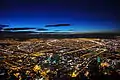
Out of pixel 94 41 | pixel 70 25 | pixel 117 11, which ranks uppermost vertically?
pixel 117 11

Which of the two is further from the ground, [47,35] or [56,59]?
[47,35]

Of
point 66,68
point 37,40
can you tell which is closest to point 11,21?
point 37,40

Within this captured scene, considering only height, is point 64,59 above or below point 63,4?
below

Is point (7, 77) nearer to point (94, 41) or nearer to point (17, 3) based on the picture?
point (17, 3)

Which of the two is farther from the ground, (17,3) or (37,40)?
(17,3)

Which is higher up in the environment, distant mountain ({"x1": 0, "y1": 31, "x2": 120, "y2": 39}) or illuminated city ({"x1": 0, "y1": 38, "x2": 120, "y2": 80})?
distant mountain ({"x1": 0, "y1": 31, "x2": 120, "y2": 39})

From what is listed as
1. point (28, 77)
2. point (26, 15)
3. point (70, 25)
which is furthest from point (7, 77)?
point (70, 25)

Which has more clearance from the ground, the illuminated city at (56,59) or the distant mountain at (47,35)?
the distant mountain at (47,35)

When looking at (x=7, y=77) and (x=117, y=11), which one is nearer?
(x=7, y=77)

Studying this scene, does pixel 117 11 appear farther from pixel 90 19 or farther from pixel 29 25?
pixel 29 25
